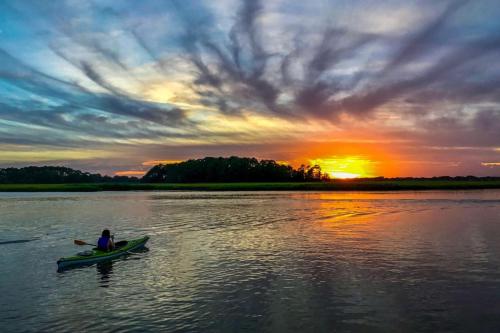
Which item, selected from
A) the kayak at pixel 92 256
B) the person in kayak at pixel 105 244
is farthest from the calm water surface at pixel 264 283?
the person in kayak at pixel 105 244

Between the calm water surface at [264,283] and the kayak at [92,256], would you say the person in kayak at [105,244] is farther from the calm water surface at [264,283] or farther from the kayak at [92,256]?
the calm water surface at [264,283]

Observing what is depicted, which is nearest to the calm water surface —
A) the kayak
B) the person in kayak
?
the kayak

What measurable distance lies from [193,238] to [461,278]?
21.1 meters

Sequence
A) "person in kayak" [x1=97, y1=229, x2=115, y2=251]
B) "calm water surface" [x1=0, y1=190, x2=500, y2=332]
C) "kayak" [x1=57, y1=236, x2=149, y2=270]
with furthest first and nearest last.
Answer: "person in kayak" [x1=97, y1=229, x2=115, y2=251], "kayak" [x1=57, y1=236, x2=149, y2=270], "calm water surface" [x1=0, y1=190, x2=500, y2=332]

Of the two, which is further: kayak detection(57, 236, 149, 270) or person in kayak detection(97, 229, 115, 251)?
person in kayak detection(97, 229, 115, 251)

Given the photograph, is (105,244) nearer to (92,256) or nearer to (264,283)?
(92,256)

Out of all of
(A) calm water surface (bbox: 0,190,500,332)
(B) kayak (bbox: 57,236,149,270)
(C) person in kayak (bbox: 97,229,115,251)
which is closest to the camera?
(A) calm water surface (bbox: 0,190,500,332)

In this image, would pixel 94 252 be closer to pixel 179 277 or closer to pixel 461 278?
pixel 179 277

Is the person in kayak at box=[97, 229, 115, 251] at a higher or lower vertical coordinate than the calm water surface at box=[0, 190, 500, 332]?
higher

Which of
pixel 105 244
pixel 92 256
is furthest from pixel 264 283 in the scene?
pixel 105 244

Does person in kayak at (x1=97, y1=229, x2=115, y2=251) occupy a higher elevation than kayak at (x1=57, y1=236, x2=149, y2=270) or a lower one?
higher

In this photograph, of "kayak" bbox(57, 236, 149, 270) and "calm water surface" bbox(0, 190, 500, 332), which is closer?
"calm water surface" bbox(0, 190, 500, 332)

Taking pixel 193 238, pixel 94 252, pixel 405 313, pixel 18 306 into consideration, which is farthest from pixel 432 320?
pixel 193 238

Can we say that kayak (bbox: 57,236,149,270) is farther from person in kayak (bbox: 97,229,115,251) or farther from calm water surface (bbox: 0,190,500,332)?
calm water surface (bbox: 0,190,500,332)
